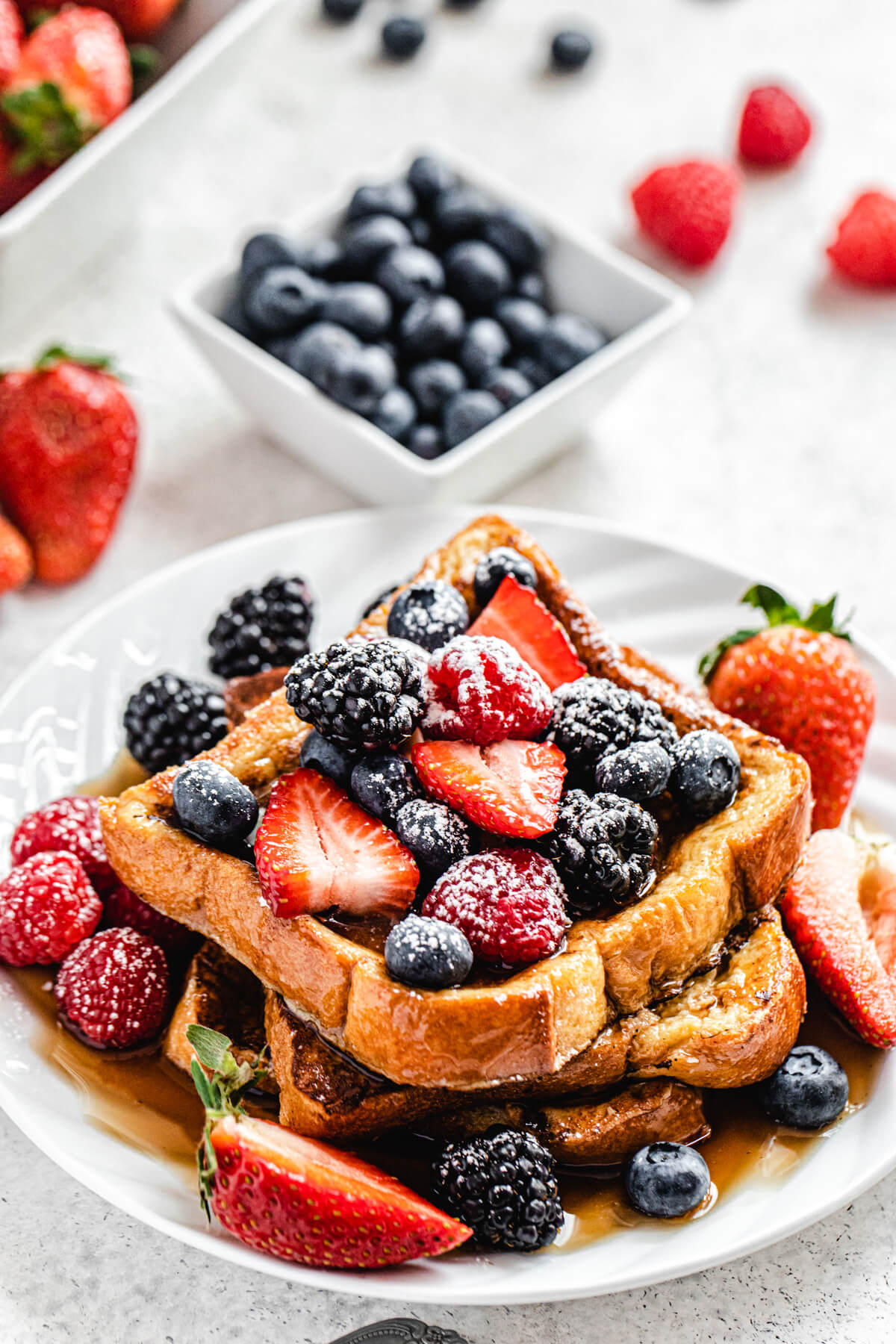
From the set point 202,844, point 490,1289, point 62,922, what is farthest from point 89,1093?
point 490,1289

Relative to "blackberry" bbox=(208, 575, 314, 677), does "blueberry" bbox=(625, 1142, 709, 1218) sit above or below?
below

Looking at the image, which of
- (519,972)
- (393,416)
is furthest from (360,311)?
(519,972)

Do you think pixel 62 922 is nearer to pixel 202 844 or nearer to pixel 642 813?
pixel 202 844

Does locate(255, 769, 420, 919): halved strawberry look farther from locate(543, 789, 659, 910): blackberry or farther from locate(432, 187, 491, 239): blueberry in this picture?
locate(432, 187, 491, 239): blueberry

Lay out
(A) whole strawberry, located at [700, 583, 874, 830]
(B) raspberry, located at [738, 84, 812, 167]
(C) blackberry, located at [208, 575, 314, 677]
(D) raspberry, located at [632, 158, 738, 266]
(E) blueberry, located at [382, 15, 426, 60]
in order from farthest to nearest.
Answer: (E) blueberry, located at [382, 15, 426, 60] < (B) raspberry, located at [738, 84, 812, 167] < (D) raspberry, located at [632, 158, 738, 266] < (C) blackberry, located at [208, 575, 314, 677] < (A) whole strawberry, located at [700, 583, 874, 830]

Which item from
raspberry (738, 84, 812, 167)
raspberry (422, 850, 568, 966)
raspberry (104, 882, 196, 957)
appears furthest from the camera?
raspberry (738, 84, 812, 167)

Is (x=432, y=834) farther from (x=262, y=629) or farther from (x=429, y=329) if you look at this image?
(x=429, y=329)

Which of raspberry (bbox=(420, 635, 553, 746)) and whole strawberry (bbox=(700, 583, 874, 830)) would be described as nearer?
raspberry (bbox=(420, 635, 553, 746))

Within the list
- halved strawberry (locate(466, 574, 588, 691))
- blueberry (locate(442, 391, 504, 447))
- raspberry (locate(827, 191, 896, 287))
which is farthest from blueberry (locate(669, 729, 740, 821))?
raspberry (locate(827, 191, 896, 287))
